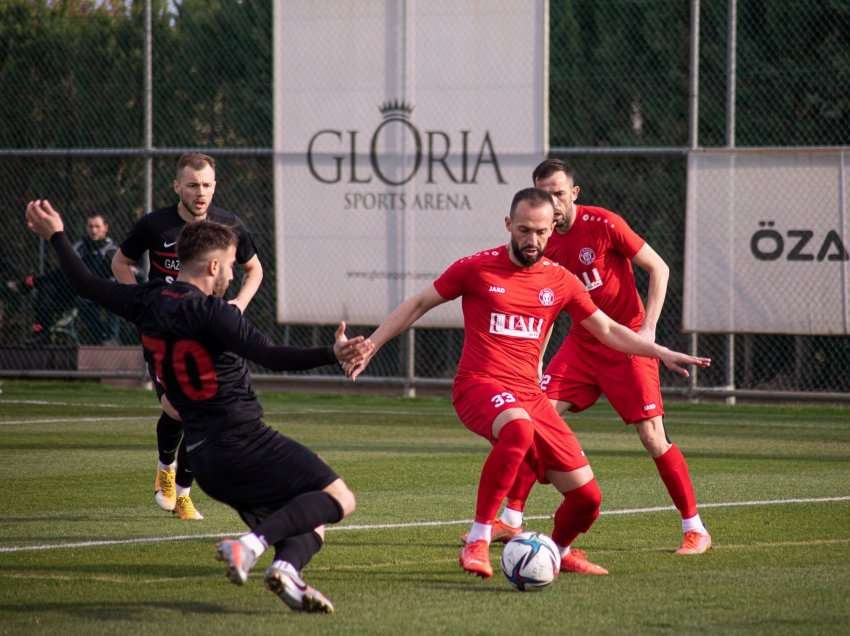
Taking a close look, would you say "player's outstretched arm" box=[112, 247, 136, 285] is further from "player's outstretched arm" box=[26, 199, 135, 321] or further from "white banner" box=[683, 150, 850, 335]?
"white banner" box=[683, 150, 850, 335]

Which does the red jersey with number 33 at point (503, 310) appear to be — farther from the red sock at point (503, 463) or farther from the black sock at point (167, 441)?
the black sock at point (167, 441)

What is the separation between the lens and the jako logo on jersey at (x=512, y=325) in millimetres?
7359

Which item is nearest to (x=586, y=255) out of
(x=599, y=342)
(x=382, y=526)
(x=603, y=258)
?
(x=603, y=258)

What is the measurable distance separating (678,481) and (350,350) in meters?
2.64

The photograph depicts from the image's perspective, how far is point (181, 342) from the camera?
621 cm

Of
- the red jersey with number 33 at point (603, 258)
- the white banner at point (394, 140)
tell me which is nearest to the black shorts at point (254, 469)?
the red jersey with number 33 at point (603, 258)

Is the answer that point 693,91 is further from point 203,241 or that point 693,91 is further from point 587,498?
point 203,241

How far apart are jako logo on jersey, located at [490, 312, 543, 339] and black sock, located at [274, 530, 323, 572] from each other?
161cm

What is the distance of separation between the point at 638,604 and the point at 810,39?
1407 cm

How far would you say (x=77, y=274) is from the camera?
671cm

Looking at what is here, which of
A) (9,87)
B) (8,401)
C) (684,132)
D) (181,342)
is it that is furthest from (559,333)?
(181,342)

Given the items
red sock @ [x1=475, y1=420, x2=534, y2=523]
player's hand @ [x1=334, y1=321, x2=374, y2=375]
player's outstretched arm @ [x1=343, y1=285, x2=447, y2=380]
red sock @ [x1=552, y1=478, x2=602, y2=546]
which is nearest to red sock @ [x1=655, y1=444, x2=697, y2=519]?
red sock @ [x1=552, y1=478, x2=602, y2=546]

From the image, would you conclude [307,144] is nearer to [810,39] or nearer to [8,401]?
[8,401]

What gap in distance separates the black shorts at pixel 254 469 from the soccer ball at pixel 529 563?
0.96m
